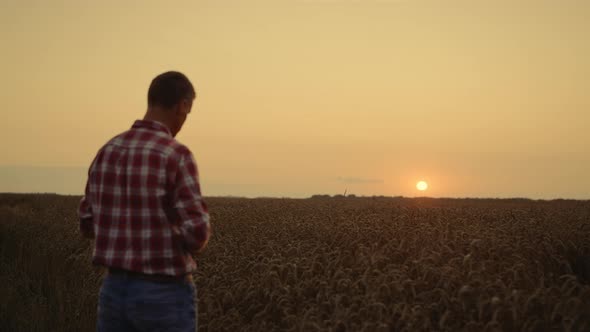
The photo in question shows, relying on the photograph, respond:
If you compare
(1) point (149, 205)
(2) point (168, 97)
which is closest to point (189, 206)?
(1) point (149, 205)

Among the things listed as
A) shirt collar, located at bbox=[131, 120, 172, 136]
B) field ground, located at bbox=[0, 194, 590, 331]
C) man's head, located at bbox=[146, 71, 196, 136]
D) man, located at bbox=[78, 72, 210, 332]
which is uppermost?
man's head, located at bbox=[146, 71, 196, 136]

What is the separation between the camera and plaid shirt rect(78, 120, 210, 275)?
147 inches

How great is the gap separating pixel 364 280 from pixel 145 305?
3.83 meters

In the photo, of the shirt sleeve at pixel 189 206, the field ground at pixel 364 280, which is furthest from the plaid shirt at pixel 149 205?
the field ground at pixel 364 280

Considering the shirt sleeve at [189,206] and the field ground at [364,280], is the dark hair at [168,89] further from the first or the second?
the field ground at [364,280]

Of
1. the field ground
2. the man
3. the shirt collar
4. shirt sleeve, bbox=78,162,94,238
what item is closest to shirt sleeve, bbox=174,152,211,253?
the man

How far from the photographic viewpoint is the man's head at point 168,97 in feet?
13.0

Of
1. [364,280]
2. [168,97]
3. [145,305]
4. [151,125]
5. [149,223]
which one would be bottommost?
[364,280]

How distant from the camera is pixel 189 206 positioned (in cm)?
372

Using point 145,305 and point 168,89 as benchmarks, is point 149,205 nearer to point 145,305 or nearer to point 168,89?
point 145,305

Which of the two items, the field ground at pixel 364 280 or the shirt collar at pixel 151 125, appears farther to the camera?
the field ground at pixel 364 280

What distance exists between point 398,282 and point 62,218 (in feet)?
50.7

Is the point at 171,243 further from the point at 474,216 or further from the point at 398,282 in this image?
the point at 474,216

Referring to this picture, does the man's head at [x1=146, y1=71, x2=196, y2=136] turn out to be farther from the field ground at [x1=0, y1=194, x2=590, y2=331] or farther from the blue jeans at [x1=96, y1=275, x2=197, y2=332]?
the field ground at [x1=0, y1=194, x2=590, y2=331]
